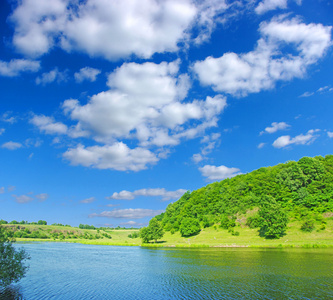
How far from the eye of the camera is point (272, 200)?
113 metres

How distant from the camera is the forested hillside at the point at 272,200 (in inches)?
4295

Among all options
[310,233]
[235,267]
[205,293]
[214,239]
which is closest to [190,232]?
[214,239]

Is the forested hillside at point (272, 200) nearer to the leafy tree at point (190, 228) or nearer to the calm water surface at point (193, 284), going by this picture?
the leafy tree at point (190, 228)

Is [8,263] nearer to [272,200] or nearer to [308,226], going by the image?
[308,226]

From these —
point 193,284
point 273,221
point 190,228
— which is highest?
point 273,221

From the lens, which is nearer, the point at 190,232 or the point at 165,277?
the point at 165,277

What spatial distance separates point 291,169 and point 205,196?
6551 centimetres

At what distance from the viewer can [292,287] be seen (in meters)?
30.5

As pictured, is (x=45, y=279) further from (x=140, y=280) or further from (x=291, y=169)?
(x=291, y=169)

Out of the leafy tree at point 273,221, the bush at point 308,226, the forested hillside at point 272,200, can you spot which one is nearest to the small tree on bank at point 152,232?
the forested hillside at point 272,200

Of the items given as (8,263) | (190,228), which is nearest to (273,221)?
(190,228)

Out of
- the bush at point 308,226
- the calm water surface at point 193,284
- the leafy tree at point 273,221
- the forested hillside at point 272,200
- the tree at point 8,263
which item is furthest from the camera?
the forested hillside at point 272,200

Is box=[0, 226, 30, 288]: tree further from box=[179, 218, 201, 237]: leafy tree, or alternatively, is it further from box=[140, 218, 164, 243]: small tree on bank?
box=[179, 218, 201, 237]: leafy tree

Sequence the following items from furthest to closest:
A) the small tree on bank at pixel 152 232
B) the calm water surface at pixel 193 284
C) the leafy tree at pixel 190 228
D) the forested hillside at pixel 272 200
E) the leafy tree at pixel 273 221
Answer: the leafy tree at pixel 190 228, the small tree on bank at pixel 152 232, the forested hillside at pixel 272 200, the leafy tree at pixel 273 221, the calm water surface at pixel 193 284
